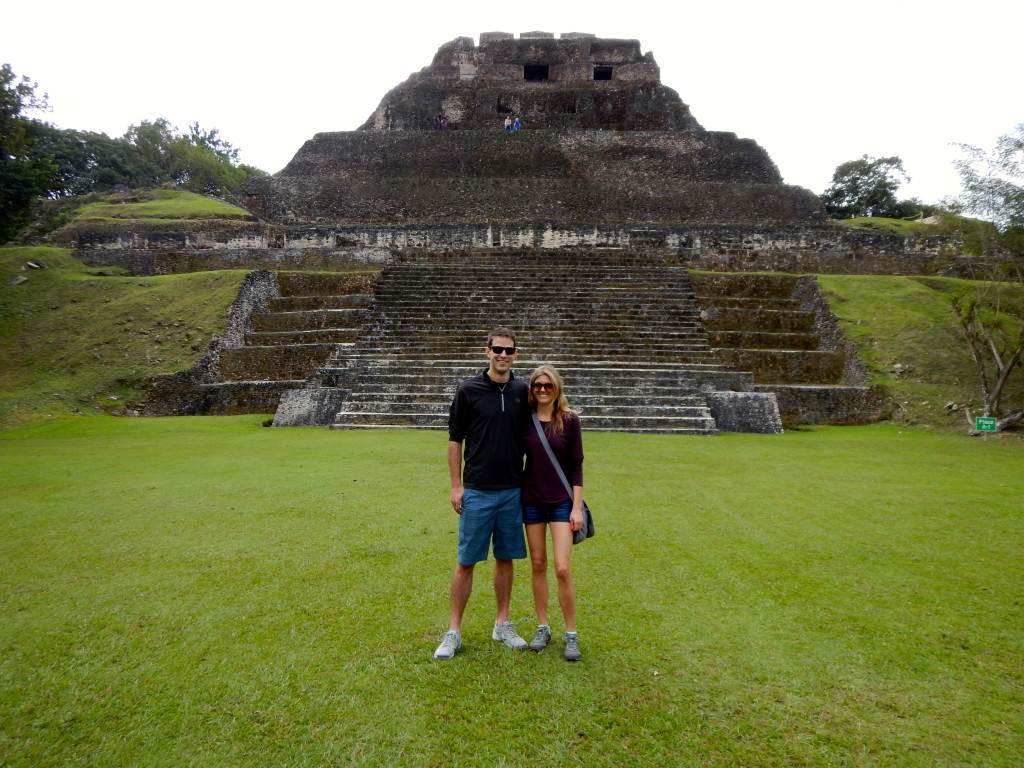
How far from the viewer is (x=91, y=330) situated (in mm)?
12078

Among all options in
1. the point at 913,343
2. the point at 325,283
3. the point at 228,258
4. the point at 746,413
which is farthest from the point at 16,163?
the point at 913,343

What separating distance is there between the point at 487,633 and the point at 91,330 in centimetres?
1254

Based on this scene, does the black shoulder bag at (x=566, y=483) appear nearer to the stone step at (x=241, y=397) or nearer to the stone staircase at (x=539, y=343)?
the stone staircase at (x=539, y=343)

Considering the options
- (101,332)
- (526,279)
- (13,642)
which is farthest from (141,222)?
(13,642)

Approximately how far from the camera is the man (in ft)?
8.63

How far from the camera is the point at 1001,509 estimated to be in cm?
472

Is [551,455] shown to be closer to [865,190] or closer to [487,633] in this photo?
[487,633]

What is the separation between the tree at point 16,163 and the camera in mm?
12539

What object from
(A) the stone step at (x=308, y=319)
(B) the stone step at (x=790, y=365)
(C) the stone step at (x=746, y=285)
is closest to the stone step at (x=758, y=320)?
(C) the stone step at (x=746, y=285)

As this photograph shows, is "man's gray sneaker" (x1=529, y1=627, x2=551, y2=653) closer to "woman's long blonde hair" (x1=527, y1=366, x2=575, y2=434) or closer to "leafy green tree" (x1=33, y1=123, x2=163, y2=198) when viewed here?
"woman's long blonde hair" (x1=527, y1=366, x2=575, y2=434)

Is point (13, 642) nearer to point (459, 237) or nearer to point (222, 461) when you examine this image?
point (222, 461)

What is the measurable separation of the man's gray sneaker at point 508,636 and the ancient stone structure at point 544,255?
660 cm

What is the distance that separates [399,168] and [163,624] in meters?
20.1

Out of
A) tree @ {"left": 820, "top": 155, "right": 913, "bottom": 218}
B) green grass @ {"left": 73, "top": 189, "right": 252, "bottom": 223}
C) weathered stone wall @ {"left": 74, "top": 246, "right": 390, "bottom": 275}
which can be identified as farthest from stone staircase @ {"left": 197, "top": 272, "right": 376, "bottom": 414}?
tree @ {"left": 820, "top": 155, "right": 913, "bottom": 218}
